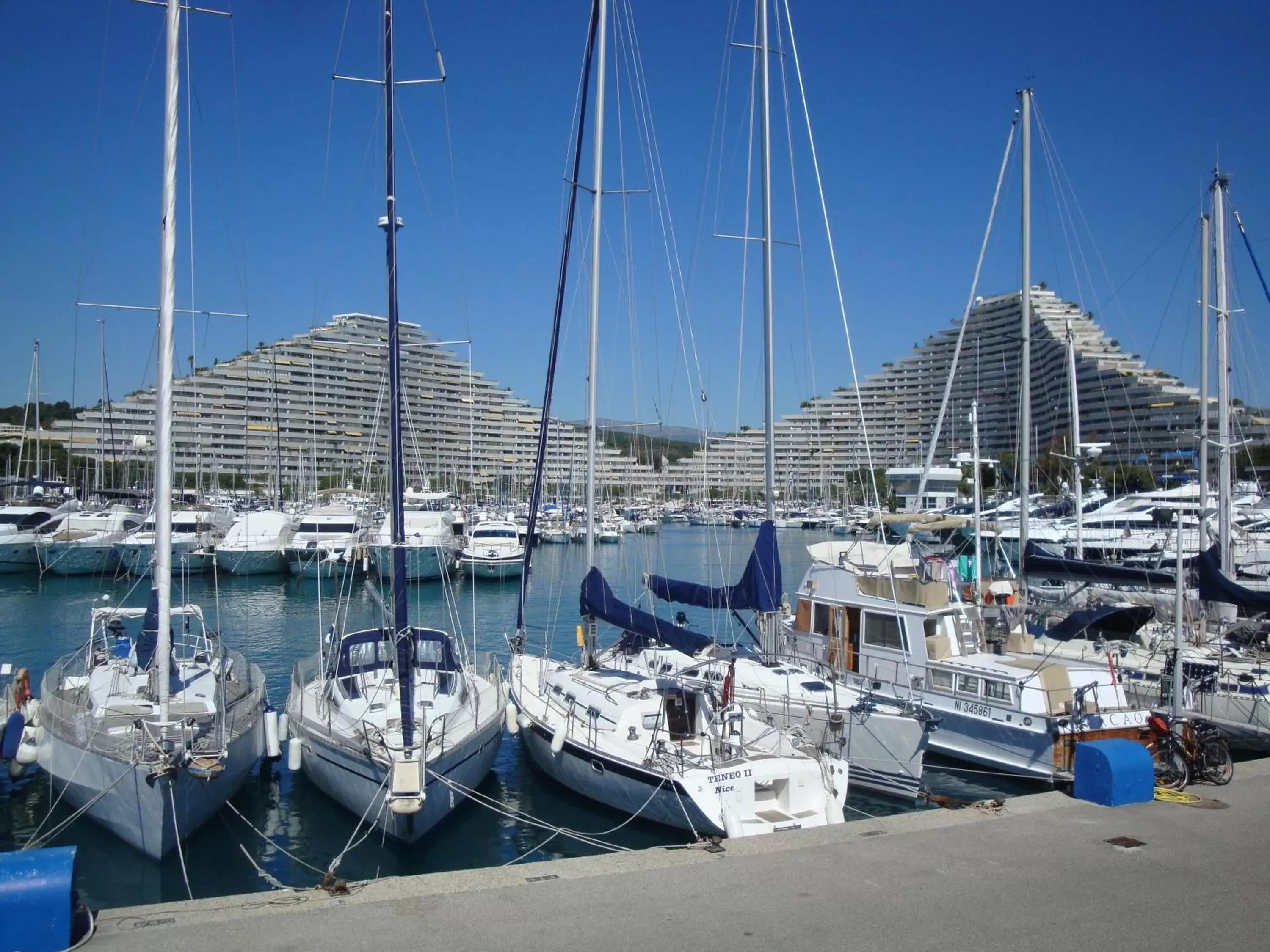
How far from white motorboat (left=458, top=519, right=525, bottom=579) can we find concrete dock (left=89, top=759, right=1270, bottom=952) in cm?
4030

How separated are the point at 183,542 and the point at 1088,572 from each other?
134ft

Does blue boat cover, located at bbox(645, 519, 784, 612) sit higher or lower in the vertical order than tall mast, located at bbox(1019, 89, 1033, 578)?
lower

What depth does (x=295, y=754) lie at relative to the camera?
1421 cm

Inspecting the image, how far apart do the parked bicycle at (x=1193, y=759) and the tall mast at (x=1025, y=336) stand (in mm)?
12277

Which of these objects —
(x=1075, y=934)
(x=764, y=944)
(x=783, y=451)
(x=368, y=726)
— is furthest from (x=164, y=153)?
(x=783, y=451)

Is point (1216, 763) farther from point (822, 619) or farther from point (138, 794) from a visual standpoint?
point (138, 794)

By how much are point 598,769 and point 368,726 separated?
3.22m

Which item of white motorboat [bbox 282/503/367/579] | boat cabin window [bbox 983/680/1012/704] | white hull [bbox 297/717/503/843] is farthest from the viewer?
white motorboat [bbox 282/503/367/579]

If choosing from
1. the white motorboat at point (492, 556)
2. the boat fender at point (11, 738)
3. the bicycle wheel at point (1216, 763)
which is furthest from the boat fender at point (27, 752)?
the white motorboat at point (492, 556)

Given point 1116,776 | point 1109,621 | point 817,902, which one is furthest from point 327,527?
point 817,902

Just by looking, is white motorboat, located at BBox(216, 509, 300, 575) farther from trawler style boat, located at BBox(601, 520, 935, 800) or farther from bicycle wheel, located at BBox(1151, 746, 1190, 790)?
bicycle wheel, located at BBox(1151, 746, 1190, 790)

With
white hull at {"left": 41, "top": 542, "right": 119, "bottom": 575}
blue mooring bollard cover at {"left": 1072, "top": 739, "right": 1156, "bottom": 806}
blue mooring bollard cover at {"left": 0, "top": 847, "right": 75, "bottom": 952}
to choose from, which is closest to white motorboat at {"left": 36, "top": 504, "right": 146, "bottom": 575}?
white hull at {"left": 41, "top": 542, "right": 119, "bottom": 575}

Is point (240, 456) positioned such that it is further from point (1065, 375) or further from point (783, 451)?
point (1065, 375)

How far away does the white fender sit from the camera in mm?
14180
